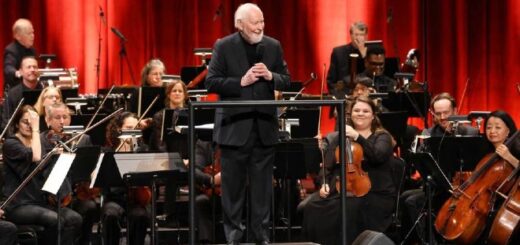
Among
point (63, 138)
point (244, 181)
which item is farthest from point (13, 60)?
point (244, 181)

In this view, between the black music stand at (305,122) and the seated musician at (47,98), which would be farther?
the seated musician at (47,98)

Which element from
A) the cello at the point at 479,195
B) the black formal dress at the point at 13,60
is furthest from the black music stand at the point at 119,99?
the cello at the point at 479,195

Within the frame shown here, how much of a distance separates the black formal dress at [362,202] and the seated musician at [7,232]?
2.14m

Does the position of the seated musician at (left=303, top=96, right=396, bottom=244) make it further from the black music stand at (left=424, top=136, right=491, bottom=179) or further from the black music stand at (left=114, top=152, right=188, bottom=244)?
the black music stand at (left=114, top=152, right=188, bottom=244)

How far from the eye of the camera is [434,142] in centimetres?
790

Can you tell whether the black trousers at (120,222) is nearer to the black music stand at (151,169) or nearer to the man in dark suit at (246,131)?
the black music stand at (151,169)

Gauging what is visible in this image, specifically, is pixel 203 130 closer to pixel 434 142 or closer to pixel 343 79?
pixel 434 142

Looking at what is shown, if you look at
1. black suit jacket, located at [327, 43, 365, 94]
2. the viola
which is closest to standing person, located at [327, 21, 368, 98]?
black suit jacket, located at [327, 43, 365, 94]

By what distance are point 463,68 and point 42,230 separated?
5.89m

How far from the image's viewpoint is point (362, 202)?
7598 millimetres

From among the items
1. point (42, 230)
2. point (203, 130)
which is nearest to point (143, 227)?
point (42, 230)

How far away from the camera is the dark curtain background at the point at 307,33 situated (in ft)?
38.2

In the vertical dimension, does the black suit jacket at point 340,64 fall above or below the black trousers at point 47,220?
above

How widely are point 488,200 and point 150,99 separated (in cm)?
310
